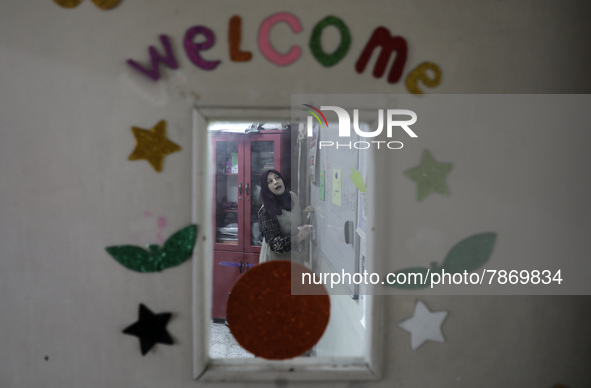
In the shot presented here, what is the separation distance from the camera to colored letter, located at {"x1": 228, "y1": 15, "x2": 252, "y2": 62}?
4.63ft

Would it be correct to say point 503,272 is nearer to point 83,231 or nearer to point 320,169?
point 83,231

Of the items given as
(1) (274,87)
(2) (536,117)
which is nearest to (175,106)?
(1) (274,87)

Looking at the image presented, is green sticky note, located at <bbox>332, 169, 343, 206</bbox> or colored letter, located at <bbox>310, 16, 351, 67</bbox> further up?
colored letter, located at <bbox>310, 16, 351, 67</bbox>

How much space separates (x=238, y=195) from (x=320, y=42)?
8.61 ft

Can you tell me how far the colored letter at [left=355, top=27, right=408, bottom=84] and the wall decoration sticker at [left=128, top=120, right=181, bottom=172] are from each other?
0.76 m

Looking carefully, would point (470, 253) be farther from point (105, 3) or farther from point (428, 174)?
point (105, 3)

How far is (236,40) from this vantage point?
1.42m

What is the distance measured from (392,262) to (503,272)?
0.44m

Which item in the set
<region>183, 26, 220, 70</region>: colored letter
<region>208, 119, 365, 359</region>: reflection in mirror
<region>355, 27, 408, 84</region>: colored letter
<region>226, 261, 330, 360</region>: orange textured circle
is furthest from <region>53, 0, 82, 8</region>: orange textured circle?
<region>208, 119, 365, 359</region>: reflection in mirror

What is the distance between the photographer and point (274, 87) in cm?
143

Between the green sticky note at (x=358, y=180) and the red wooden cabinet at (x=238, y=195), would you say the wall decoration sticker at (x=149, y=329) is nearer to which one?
the green sticky note at (x=358, y=180)

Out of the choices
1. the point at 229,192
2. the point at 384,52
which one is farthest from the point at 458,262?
the point at 229,192

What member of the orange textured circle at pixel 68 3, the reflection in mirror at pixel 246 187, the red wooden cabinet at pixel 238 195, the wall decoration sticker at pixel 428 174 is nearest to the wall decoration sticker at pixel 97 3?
the orange textured circle at pixel 68 3

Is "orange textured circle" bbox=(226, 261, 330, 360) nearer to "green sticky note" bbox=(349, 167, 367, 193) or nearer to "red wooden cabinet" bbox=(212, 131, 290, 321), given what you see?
"green sticky note" bbox=(349, 167, 367, 193)
